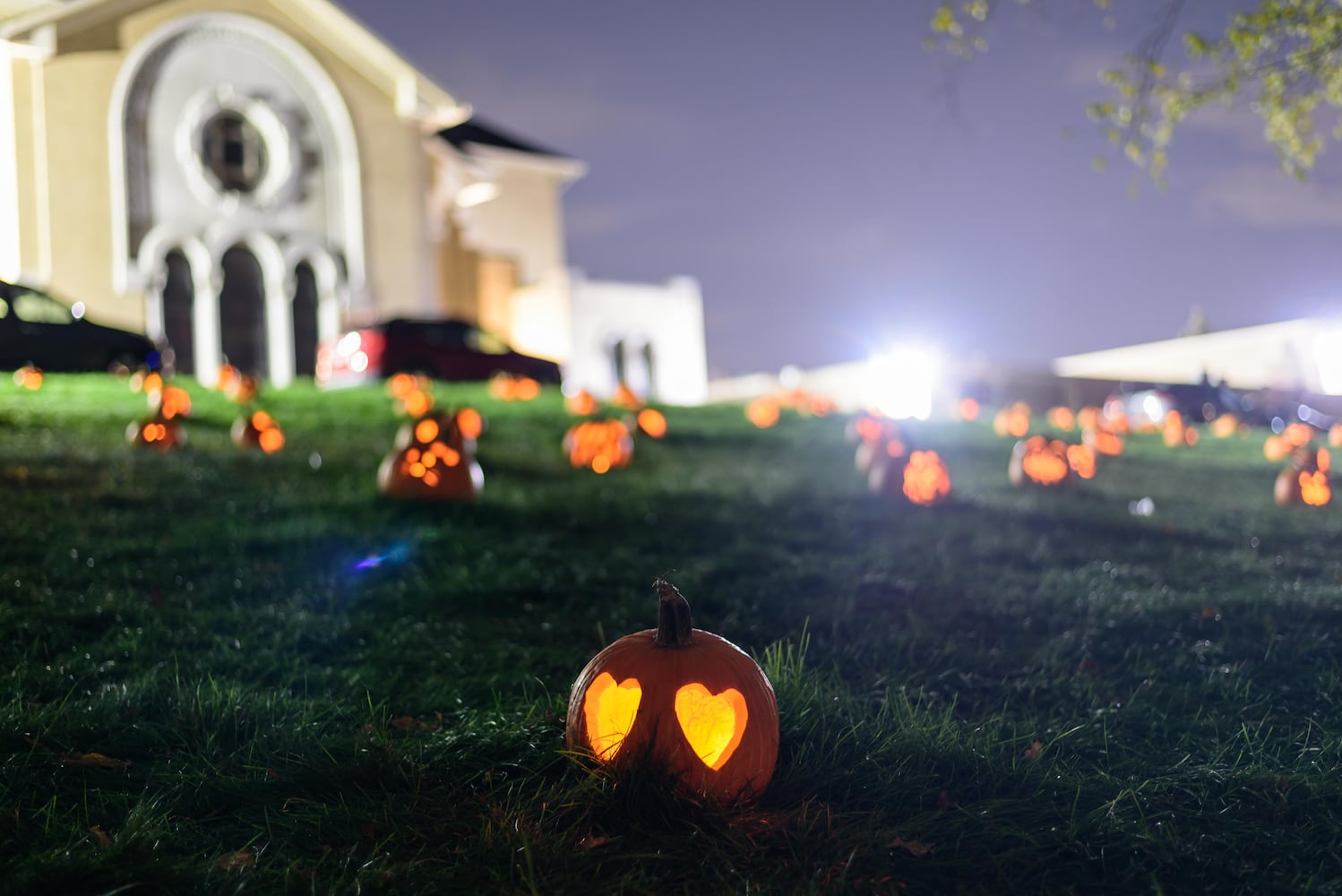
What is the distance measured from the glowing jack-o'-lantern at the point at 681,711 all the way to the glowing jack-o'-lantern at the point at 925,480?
18.0 ft

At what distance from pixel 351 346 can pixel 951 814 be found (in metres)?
17.2

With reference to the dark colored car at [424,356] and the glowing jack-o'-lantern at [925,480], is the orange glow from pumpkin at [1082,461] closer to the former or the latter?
the glowing jack-o'-lantern at [925,480]

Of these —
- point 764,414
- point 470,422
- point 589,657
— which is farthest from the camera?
point 764,414

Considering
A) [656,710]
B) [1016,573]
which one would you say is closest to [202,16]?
[1016,573]

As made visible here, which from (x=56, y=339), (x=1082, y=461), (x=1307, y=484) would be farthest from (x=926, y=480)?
(x=56, y=339)

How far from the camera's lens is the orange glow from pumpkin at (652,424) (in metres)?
12.1

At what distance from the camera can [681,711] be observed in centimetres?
Answer: 296

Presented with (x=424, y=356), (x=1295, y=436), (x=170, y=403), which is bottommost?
(x=1295, y=436)

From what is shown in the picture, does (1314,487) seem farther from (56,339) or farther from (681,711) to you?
(56,339)

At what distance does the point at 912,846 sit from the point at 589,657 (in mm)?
1831

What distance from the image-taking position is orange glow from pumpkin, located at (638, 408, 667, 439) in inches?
478

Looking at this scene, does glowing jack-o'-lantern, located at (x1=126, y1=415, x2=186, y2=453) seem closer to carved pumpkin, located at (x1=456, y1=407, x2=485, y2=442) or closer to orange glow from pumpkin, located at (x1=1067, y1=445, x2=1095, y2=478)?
carved pumpkin, located at (x1=456, y1=407, x2=485, y2=442)

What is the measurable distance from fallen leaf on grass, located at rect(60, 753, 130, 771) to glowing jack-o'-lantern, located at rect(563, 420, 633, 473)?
639 cm

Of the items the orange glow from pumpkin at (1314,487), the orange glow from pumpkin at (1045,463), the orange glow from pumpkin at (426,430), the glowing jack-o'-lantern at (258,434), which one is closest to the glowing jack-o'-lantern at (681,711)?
the orange glow from pumpkin at (426,430)
